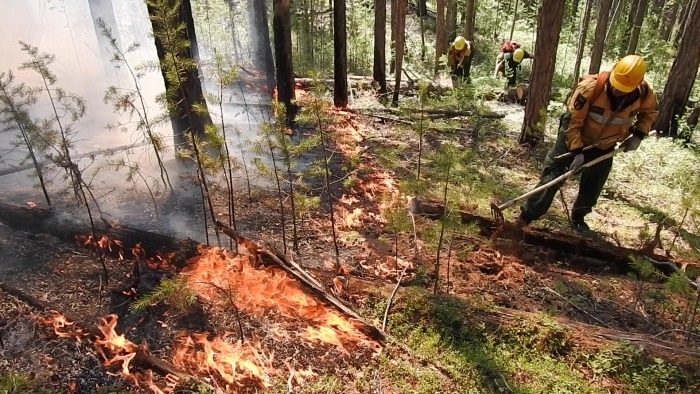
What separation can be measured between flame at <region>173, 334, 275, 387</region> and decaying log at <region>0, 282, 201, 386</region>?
14 cm

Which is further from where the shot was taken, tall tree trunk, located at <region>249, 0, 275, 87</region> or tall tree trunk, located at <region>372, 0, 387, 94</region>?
tall tree trunk, located at <region>249, 0, 275, 87</region>

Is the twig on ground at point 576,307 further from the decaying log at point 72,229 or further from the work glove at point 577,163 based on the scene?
the decaying log at point 72,229

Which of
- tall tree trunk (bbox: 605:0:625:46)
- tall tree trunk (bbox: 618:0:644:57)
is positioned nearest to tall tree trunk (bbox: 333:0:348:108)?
tall tree trunk (bbox: 605:0:625:46)

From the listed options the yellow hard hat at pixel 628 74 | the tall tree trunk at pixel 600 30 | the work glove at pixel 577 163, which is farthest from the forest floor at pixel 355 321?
the tall tree trunk at pixel 600 30

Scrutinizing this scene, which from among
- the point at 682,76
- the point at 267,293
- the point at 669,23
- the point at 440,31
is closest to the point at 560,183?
the point at 267,293

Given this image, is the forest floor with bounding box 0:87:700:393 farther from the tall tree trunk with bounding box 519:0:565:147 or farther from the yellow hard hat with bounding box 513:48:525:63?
the yellow hard hat with bounding box 513:48:525:63

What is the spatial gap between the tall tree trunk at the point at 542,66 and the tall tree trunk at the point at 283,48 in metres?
4.89

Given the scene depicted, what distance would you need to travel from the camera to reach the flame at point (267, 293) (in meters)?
3.88

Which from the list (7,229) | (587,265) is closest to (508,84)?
(587,265)

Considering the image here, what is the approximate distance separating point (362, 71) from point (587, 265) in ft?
53.2

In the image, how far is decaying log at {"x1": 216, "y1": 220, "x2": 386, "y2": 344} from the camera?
3.88m

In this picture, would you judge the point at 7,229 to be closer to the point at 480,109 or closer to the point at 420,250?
the point at 420,250

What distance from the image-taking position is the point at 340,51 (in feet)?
35.7

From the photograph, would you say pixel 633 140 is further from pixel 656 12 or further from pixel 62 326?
pixel 656 12
